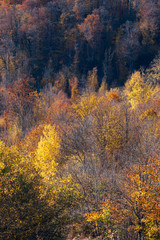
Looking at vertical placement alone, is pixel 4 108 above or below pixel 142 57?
below

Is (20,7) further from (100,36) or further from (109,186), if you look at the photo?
(109,186)

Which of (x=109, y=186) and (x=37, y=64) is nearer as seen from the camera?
(x=109, y=186)

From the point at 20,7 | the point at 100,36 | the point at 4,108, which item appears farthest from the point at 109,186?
the point at 20,7

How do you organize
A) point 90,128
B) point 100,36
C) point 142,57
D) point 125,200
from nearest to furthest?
point 125,200 < point 90,128 < point 142,57 < point 100,36

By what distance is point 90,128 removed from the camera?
1975cm

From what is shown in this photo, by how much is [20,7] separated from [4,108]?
1776 inches

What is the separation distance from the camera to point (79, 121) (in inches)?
849

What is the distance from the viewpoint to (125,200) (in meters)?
9.53

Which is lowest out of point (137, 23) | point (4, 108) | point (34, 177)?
point (4, 108)

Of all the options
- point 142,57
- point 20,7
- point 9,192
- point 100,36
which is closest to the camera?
point 9,192

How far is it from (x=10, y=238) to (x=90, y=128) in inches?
476

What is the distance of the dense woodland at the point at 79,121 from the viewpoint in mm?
9125

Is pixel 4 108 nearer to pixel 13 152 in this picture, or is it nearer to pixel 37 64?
pixel 37 64

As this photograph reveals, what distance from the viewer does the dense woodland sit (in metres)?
9.12
